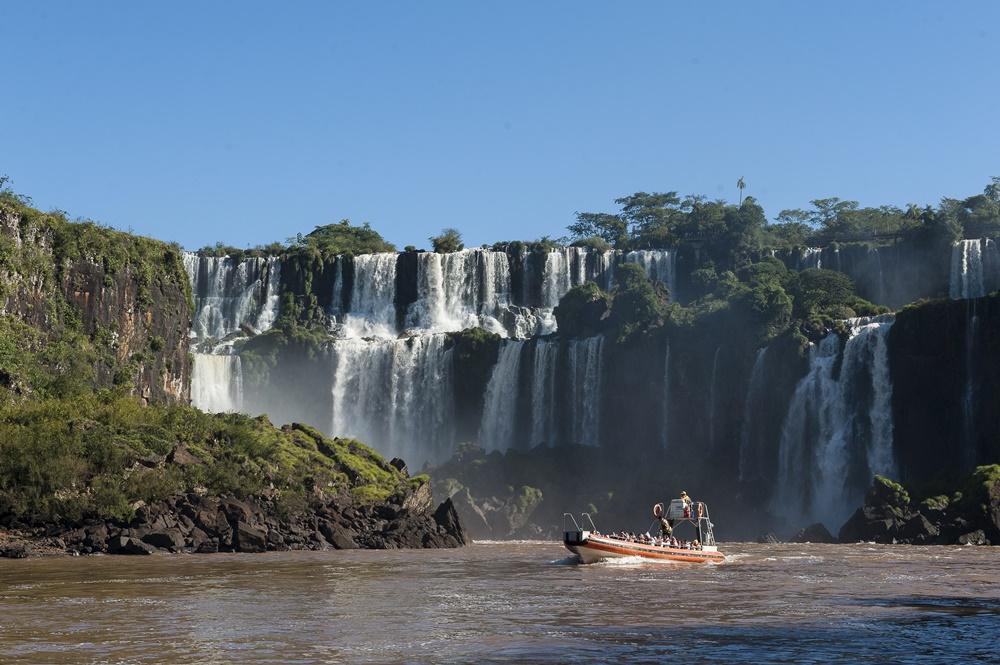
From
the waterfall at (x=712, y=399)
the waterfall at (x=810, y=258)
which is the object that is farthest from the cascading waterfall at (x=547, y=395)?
the waterfall at (x=810, y=258)

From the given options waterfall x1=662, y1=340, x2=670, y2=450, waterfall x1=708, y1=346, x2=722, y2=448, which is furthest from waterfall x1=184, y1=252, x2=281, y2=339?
waterfall x1=708, y1=346, x2=722, y2=448

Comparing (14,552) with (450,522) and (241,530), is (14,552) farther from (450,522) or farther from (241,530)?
(450,522)

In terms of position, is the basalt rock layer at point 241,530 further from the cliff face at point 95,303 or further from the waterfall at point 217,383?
the waterfall at point 217,383

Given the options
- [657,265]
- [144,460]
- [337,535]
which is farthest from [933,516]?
[657,265]

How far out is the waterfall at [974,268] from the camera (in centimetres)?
9344

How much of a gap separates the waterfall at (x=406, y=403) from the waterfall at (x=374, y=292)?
41.5 feet

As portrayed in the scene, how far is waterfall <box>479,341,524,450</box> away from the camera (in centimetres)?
9344

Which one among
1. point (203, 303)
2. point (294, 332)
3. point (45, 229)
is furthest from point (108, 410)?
point (203, 303)

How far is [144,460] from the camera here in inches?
2217

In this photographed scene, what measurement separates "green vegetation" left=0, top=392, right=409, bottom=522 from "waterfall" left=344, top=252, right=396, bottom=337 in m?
39.7

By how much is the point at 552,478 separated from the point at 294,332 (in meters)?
25.3

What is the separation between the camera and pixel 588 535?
48969 mm

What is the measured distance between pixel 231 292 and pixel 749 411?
156ft

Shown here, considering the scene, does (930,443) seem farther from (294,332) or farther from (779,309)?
(294,332)
